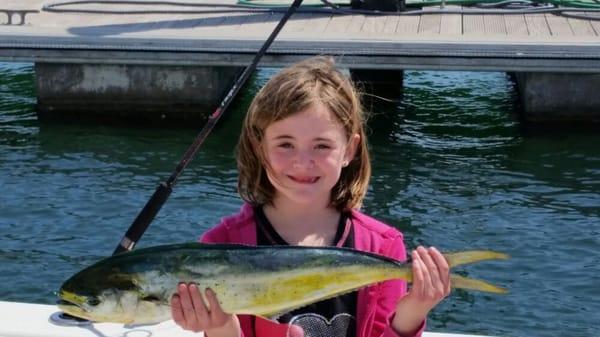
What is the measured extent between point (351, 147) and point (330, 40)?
27.2 feet

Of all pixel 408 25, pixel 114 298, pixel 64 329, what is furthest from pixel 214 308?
pixel 408 25

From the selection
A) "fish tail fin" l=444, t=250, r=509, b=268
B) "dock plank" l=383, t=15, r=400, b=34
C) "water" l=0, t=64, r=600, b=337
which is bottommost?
"water" l=0, t=64, r=600, b=337

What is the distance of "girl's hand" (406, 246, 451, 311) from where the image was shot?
2420mm

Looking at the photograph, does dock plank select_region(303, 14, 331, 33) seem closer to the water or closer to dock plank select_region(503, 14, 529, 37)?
the water

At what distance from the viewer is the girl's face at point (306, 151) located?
262cm

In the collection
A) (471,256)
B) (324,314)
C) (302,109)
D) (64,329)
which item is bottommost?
(64,329)

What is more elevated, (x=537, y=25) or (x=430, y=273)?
(x=430, y=273)

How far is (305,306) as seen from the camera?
8.66ft

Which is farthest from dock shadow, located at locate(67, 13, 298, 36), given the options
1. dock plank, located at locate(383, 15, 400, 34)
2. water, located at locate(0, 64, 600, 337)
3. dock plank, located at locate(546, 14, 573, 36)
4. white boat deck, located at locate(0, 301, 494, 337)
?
white boat deck, located at locate(0, 301, 494, 337)

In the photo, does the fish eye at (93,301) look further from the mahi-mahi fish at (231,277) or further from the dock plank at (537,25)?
the dock plank at (537,25)

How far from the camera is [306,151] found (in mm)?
2621

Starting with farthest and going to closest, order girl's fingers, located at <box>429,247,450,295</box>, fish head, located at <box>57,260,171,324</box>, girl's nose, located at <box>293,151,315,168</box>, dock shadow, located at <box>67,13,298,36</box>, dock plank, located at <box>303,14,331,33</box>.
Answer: dock plank, located at <box>303,14,331,33</box>
dock shadow, located at <box>67,13,298,36</box>
girl's nose, located at <box>293,151,315,168</box>
girl's fingers, located at <box>429,247,450,295</box>
fish head, located at <box>57,260,171,324</box>

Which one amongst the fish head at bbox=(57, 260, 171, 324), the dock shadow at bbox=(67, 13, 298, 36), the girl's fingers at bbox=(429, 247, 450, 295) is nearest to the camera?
the fish head at bbox=(57, 260, 171, 324)

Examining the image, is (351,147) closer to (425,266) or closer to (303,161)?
(303,161)
